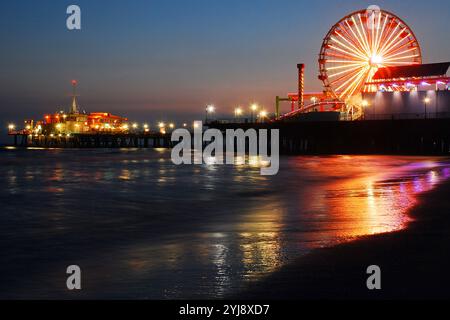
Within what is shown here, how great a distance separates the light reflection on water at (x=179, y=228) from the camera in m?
9.83

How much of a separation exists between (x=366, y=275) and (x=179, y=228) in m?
7.10

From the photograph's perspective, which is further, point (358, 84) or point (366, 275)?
point (358, 84)

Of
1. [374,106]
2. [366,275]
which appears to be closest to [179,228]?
[366,275]

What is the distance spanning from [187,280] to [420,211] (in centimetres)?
1052

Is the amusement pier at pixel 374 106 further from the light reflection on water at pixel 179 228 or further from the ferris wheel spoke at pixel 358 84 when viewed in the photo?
the light reflection on water at pixel 179 228

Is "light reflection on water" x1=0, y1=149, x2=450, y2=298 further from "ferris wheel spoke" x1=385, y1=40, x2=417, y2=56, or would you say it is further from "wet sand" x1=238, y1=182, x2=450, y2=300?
"ferris wheel spoke" x1=385, y1=40, x2=417, y2=56

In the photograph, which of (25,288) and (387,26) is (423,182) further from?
(387,26)

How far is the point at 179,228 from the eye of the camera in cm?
1580

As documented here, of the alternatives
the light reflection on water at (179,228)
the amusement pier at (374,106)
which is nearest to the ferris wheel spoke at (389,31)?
the amusement pier at (374,106)

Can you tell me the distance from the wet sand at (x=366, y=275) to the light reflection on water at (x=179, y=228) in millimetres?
512

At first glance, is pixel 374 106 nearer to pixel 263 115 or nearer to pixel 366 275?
pixel 263 115

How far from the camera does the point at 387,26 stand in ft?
256
